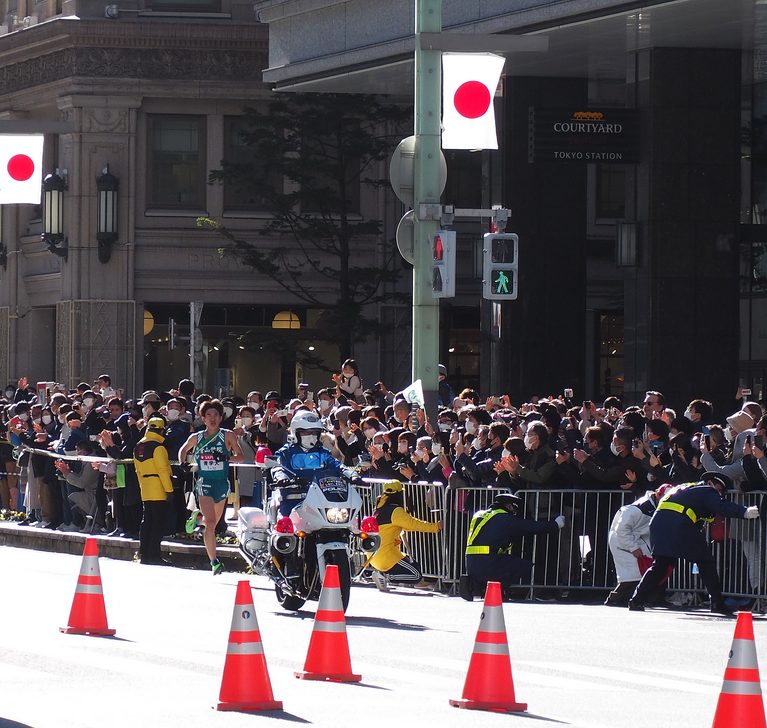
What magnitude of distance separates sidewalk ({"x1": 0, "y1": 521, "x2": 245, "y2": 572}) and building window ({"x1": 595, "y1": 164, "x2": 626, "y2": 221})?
19.1 metres

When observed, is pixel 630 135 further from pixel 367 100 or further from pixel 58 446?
pixel 367 100

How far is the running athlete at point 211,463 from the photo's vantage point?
777 inches

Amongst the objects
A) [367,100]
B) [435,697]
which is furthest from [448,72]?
[367,100]

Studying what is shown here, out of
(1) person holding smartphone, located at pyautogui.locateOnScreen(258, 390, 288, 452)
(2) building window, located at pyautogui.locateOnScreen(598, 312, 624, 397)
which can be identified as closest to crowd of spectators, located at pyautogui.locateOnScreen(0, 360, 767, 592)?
(1) person holding smartphone, located at pyautogui.locateOnScreen(258, 390, 288, 452)

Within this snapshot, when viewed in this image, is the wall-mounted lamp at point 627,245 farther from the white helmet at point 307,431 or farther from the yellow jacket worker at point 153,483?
the white helmet at point 307,431

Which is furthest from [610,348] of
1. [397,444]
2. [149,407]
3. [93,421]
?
[397,444]

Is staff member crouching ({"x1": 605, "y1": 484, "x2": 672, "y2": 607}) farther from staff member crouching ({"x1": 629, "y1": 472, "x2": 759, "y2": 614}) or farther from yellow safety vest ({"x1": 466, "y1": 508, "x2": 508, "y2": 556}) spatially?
yellow safety vest ({"x1": 466, "y1": 508, "x2": 508, "y2": 556})

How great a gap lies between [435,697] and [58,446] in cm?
1501

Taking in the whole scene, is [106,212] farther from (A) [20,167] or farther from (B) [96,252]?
(A) [20,167]

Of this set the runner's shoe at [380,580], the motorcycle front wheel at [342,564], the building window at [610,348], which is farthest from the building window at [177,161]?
the motorcycle front wheel at [342,564]

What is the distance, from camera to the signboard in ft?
91.2

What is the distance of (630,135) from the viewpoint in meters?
27.8

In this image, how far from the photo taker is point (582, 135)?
2786 cm

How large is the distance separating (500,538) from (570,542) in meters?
1.22
